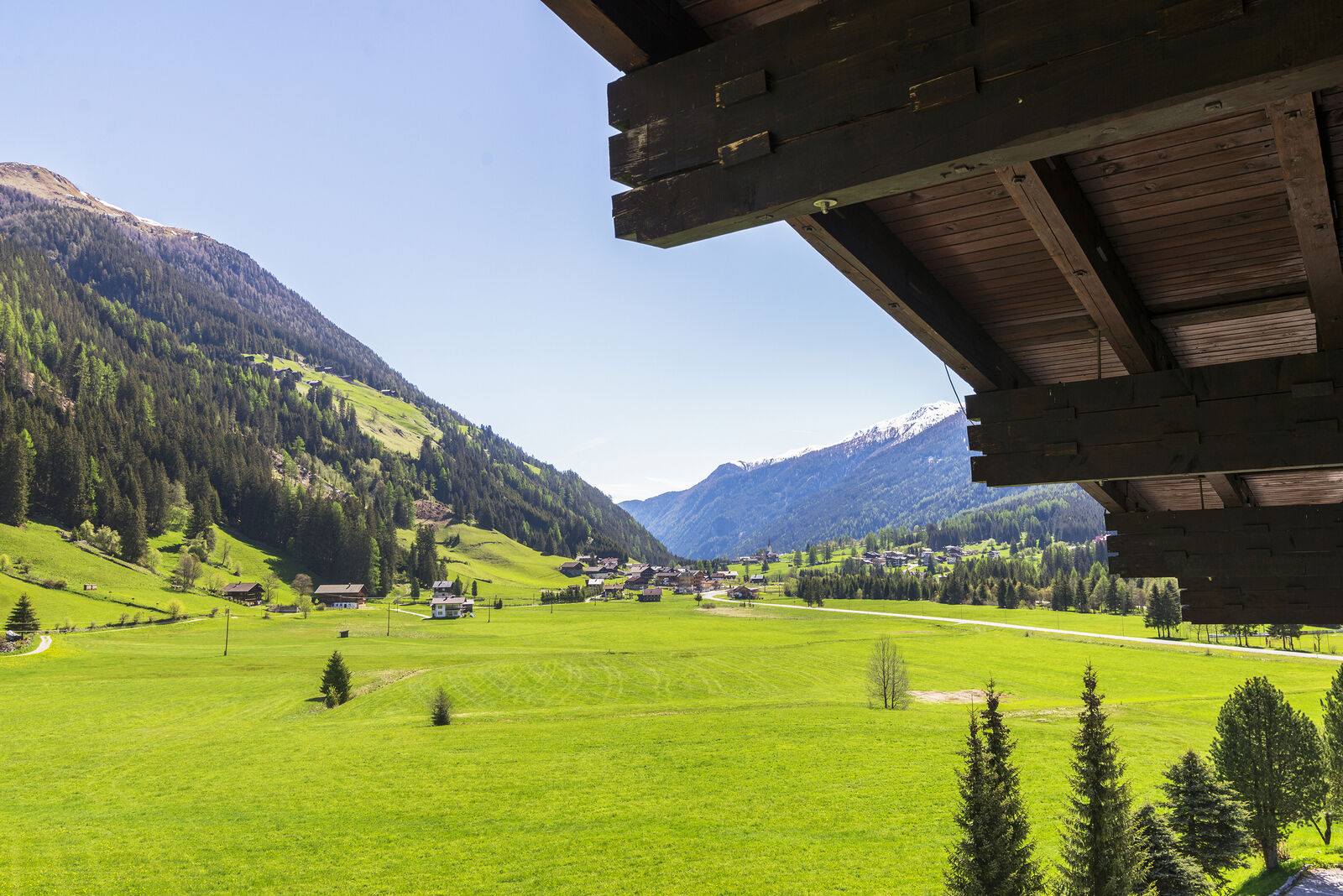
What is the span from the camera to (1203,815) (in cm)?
3666

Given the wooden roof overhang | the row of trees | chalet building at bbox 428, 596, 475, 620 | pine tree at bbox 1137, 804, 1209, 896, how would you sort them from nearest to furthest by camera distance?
the wooden roof overhang < the row of trees < pine tree at bbox 1137, 804, 1209, 896 < chalet building at bbox 428, 596, 475, 620

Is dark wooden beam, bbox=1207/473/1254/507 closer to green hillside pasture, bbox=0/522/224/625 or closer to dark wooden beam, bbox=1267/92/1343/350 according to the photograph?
dark wooden beam, bbox=1267/92/1343/350

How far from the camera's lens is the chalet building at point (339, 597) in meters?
132

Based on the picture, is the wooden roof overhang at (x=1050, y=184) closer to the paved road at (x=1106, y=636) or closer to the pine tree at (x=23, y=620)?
the paved road at (x=1106, y=636)

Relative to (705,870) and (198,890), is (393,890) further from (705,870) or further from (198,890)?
(705,870)

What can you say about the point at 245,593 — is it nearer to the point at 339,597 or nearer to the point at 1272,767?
the point at 339,597

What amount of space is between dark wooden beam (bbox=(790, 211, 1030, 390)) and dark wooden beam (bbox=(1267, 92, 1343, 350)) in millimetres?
1573

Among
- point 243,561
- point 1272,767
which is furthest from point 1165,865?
point 243,561

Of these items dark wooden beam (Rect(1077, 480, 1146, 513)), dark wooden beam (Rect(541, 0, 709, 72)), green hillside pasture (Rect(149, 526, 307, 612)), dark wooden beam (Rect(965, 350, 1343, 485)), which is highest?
dark wooden beam (Rect(541, 0, 709, 72))

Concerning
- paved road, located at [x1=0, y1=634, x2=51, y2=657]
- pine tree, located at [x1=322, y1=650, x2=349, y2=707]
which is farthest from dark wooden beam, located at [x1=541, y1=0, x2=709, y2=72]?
paved road, located at [x1=0, y1=634, x2=51, y2=657]

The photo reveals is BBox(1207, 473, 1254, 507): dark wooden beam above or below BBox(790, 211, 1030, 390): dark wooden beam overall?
below

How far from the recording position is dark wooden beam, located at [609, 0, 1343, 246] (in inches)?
78.8

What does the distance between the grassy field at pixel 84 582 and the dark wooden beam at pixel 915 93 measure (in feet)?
361

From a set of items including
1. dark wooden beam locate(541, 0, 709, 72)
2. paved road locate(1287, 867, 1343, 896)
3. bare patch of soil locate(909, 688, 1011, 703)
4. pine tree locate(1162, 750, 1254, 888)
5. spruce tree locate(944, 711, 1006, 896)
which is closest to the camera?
dark wooden beam locate(541, 0, 709, 72)
